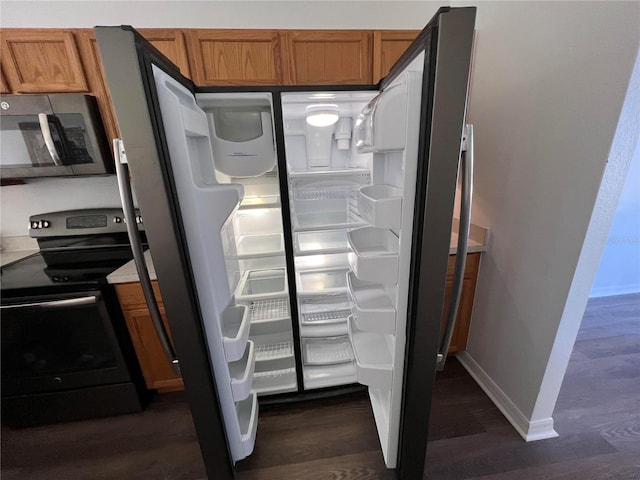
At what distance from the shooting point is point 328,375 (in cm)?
164

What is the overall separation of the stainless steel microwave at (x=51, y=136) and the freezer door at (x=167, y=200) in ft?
3.06

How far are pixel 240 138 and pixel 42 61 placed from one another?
3.99 feet

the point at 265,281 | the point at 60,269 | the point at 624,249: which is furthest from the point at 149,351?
the point at 624,249

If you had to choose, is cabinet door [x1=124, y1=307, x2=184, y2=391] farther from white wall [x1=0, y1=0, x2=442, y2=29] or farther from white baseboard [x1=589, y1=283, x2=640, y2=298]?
white baseboard [x1=589, y1=283, x2=640, y2=298]

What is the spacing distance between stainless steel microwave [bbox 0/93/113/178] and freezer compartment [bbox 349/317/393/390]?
71.7 inches

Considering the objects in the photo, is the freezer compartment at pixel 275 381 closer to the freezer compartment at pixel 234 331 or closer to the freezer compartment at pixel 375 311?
the freezer compartment at pixel 234 331

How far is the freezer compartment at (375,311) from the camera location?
99 centimetres

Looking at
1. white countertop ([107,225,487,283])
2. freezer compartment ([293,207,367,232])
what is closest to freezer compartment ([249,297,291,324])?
freezer compartment ([293,207,367,232])

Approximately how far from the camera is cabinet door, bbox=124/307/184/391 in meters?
1.47

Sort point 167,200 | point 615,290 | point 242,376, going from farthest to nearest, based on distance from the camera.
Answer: point 615,290 < point 242,376 < point 167,200

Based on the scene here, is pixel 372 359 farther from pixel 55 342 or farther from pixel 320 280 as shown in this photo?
pixel 55 342

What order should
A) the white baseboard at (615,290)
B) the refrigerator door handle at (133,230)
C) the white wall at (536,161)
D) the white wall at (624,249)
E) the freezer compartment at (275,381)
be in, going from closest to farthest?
the refrigerator door handle at (133,230) → the white wall at (536,161) → the freezer compartment at (275,381) → the white wall at (624,249) → the white baseboard at (615,290)

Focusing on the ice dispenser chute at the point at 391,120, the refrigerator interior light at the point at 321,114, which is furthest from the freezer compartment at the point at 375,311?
the refrigerator interior light at the point at 321,114

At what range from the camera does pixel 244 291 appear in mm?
1600
